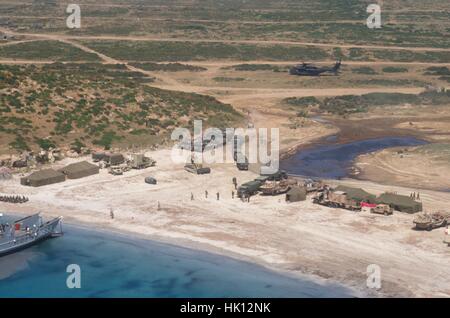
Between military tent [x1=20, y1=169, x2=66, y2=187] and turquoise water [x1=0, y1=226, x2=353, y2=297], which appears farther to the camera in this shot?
military tent [x1=20, y1=169, x2=66, y2=187]

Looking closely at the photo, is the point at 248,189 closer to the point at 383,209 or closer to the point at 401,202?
the point at 383,209

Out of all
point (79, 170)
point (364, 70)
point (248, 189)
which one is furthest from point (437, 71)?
point (79, 170)

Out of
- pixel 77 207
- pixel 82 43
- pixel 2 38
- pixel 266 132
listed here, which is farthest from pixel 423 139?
pixel 2 38

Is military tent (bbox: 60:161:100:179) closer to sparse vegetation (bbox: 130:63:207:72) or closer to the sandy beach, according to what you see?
the sandy beach

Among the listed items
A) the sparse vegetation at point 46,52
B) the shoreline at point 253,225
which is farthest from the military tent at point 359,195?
the sparse vegetation at point 46,52

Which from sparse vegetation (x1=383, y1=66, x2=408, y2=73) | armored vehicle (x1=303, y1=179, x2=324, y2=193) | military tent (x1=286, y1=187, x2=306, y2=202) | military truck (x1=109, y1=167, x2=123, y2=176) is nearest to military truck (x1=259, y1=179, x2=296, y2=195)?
armored vehicle (x1=303, y1=179, x2=324, y2=193)

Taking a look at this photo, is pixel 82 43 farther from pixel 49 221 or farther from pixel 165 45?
pixel 49 221
